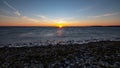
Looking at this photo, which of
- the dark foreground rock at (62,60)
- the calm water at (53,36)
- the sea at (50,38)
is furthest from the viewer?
the calm water at (53,36)

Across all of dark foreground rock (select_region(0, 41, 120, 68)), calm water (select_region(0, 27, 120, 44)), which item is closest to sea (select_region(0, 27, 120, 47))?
calm water (select_region(0, 27, 120, 44))

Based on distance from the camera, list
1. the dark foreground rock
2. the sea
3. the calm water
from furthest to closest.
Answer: the calm water
the sea
the dark foreground rock

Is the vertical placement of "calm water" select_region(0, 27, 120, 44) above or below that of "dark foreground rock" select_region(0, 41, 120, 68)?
below

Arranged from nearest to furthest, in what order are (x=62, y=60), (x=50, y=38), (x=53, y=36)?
(x=62, y=60)
(x=50, y=38)
(x=53, y=36)

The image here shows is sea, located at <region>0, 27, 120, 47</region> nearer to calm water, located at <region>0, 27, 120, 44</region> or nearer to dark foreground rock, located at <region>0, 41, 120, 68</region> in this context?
calm water, located at <region>0, 27, 120, 44</region>

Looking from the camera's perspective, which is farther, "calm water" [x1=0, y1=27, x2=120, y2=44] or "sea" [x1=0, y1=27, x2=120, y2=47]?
"calm water" [x1=0, y1=27, x2=120, y2=44]

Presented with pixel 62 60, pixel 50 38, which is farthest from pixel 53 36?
pixel 62 60

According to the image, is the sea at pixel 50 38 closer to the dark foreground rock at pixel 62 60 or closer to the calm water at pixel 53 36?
the calm water at pixel 53 36

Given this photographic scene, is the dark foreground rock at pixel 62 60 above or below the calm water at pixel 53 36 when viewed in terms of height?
above

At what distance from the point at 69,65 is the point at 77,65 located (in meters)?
0.43

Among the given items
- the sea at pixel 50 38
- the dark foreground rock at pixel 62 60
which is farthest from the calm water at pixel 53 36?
the dark foreground rock at pixel 62 60

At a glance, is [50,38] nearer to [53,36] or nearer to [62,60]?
[53,36]

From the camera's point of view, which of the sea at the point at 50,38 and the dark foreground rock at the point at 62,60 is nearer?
the dark foreground rock at the point at 62,60

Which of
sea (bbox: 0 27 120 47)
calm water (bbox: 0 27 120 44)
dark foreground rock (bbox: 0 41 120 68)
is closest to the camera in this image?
dark foreground rock (bbox: 0 41 120 68)
